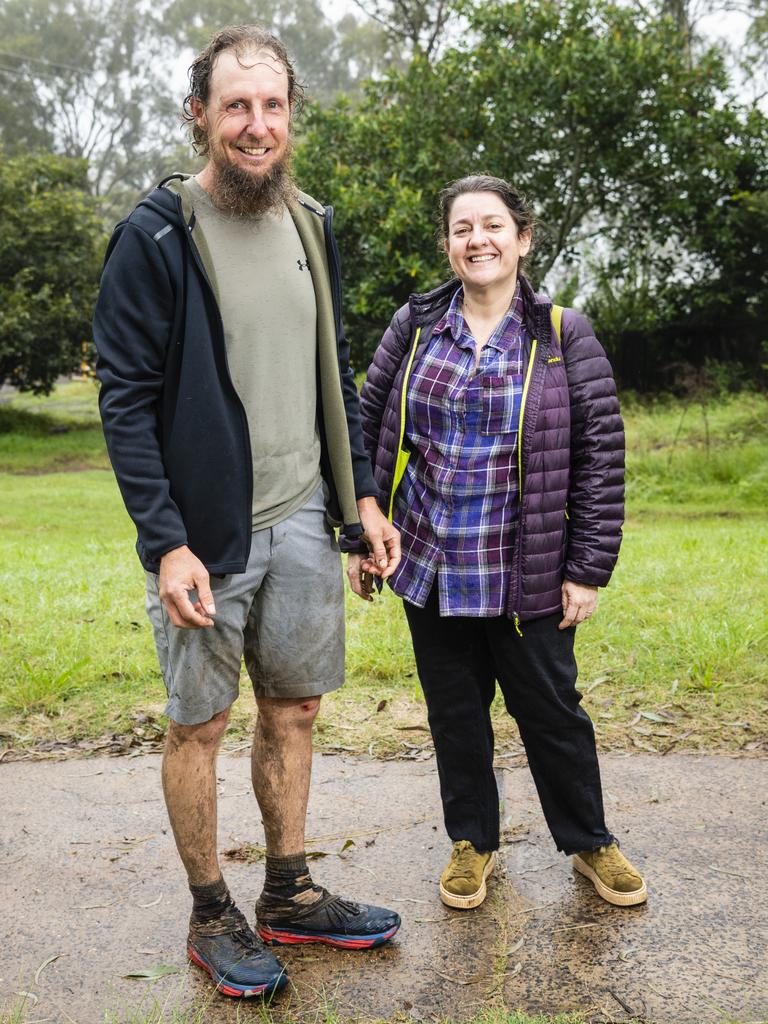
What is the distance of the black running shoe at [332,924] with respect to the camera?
280cm

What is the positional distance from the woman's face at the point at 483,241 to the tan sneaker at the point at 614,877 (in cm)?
161

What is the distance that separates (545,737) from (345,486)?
2.95 feet

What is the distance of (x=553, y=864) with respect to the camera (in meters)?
3.25

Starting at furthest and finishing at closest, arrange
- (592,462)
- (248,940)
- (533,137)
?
(533,137) < (592,462) < (248,940)

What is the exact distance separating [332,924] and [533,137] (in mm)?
12245

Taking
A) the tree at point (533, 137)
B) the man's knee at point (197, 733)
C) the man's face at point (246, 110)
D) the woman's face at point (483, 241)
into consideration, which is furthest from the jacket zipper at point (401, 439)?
the tree at point (533, 137)

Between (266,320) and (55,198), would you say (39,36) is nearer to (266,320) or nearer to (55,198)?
(55,198)

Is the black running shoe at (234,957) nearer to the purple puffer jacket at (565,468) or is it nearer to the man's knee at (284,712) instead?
the man's knee at (284,712)

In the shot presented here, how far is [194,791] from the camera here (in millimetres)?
2652

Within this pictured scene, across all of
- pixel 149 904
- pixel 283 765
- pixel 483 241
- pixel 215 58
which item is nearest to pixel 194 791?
pixel 283 765

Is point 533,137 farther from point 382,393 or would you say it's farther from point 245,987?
point 245,987

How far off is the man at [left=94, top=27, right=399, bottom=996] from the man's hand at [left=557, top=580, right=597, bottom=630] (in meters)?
0.60

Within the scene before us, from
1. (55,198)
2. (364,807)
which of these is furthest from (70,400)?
(364,807)

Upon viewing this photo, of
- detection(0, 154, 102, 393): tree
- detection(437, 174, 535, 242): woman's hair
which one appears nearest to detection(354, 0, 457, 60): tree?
detection(0, 154, 102, 393): tree
